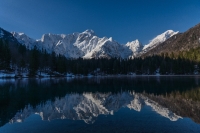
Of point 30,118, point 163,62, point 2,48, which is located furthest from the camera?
point 163,62

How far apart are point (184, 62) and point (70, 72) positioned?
12733 centimetres

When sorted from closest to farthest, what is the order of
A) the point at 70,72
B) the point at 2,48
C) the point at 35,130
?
the point at 35,130 < the point at 2,48 < the point at 70,72

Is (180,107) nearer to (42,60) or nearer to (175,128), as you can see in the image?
(175,128)

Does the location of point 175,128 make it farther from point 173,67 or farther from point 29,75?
point 173,67

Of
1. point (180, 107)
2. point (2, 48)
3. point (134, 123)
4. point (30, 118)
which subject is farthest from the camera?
point (2, 48)

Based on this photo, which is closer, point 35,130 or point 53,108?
point 35,130

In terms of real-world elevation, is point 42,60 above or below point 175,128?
above

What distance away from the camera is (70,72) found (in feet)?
579

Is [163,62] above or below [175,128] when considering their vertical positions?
above

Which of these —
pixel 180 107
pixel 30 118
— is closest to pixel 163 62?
pixel 180 107

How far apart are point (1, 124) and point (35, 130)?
16.3ft

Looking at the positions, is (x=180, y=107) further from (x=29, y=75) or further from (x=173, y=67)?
(x=173, y=67)

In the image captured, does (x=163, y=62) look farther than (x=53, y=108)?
Yes

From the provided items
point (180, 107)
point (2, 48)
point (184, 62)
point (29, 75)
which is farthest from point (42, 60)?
point (184, 62)
